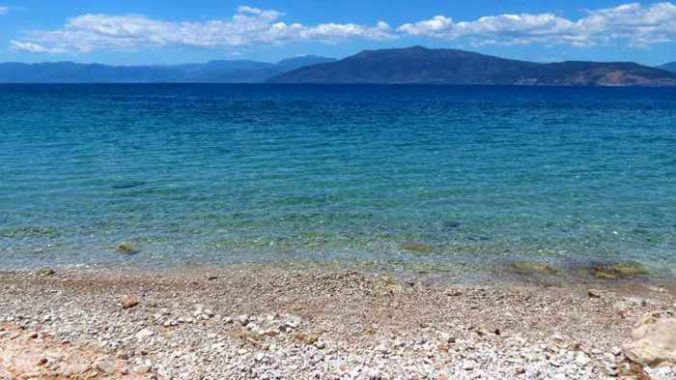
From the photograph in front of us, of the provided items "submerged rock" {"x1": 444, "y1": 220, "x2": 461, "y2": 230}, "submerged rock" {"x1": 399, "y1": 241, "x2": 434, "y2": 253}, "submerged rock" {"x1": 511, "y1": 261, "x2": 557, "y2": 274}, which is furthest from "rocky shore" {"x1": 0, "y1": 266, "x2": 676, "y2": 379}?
"submerged rock" {"x1": 444, "y1": 220, "x2": 461, "y2": 230}

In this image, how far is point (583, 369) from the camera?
9328mm

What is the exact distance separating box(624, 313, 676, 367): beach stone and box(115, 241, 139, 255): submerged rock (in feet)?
40.2

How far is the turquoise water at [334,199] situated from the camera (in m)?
16.2

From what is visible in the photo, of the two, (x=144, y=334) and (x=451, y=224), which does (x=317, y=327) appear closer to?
(x=144, y=334)

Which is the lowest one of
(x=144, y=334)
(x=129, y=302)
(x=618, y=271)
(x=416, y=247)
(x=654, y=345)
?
(x=618, y=271)

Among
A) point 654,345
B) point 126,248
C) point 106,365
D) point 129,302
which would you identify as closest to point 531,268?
point 654,345

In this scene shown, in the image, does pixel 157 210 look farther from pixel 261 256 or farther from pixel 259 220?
pixel 261 256

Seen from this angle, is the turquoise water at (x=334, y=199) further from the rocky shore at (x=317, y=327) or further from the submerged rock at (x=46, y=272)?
the rocky shore at (x=317, y=327)

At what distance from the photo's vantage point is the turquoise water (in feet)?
53.3

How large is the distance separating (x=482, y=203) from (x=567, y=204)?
10.3ft

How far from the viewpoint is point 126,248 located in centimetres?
1617

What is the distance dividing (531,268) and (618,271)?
86.6 inches

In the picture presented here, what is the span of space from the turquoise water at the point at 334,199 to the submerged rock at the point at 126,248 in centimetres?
25

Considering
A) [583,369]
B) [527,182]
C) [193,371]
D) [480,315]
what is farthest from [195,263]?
[527,182]
